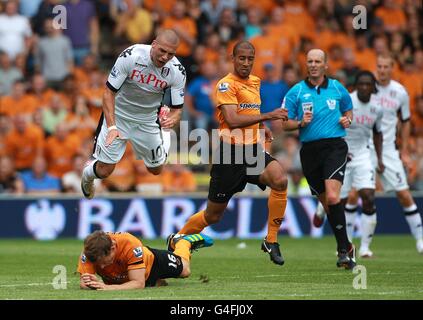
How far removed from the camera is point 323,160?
1424cm

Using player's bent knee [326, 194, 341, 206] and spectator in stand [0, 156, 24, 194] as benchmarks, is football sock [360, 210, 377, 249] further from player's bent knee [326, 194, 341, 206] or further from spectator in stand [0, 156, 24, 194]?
spectator in stand [0, 156, 24, 194]

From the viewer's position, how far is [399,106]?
1748 cm

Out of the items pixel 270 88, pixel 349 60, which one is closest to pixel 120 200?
pixel 270 88

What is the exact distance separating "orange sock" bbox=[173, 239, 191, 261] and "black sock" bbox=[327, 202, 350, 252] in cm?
238

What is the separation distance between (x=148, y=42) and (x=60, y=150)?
3.25m

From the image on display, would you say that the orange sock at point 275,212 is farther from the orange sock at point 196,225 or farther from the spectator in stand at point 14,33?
the spectator in stand at point 14,33

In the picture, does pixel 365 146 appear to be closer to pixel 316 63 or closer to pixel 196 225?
pixel 316 63

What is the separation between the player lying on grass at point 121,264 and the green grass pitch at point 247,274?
0.50ft

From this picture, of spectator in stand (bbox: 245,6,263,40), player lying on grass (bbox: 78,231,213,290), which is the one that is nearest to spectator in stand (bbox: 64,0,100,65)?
spectator in stand (bbox: 245,6,263,40)

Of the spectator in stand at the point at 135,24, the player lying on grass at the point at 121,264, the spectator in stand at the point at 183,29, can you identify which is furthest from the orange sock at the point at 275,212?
the spectator in stand at the point at 135,24

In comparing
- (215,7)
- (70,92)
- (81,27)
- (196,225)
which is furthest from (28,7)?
(196,225)

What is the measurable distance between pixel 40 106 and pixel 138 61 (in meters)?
9.19

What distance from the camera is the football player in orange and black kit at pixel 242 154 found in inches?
522
